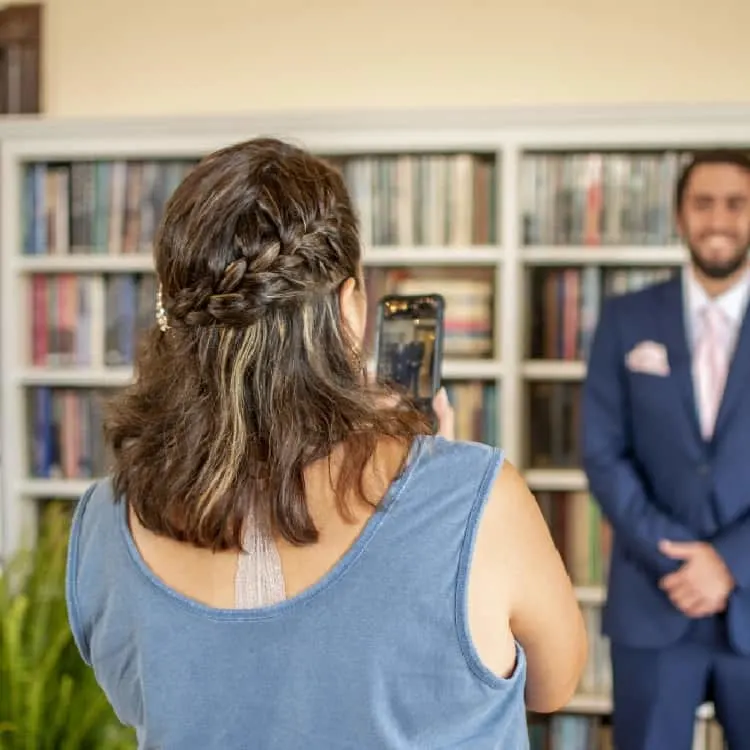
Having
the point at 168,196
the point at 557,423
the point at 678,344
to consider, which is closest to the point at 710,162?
the point at 678,344

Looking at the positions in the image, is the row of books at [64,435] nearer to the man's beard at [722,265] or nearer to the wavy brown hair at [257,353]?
the man's beard at [722,265]

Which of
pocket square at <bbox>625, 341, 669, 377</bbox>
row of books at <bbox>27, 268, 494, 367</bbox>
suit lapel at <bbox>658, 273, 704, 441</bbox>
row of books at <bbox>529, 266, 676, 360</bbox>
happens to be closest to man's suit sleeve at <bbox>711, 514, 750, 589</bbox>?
suit lapel at <bbox>658, 273, 704, 441</bbox>

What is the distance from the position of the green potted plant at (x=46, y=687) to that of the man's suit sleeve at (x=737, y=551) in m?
1.15

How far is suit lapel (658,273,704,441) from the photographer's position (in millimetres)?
1872

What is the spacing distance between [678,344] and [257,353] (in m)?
1.32

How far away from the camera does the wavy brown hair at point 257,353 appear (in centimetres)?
79

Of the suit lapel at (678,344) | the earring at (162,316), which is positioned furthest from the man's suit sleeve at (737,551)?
the earring at (162,316)

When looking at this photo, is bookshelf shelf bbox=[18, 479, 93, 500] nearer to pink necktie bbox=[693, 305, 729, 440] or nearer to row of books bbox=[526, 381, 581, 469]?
row of books bbox=[526, 381, 581, 469]

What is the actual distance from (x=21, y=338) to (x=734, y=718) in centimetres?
198

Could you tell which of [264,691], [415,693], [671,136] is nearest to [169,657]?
[264,691]

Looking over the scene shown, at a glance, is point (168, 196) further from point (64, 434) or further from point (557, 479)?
point (557, 479)

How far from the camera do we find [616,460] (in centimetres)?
194

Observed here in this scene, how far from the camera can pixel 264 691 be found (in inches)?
31.7

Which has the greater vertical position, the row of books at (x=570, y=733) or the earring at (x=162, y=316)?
the earring at (x=162, y=316)
